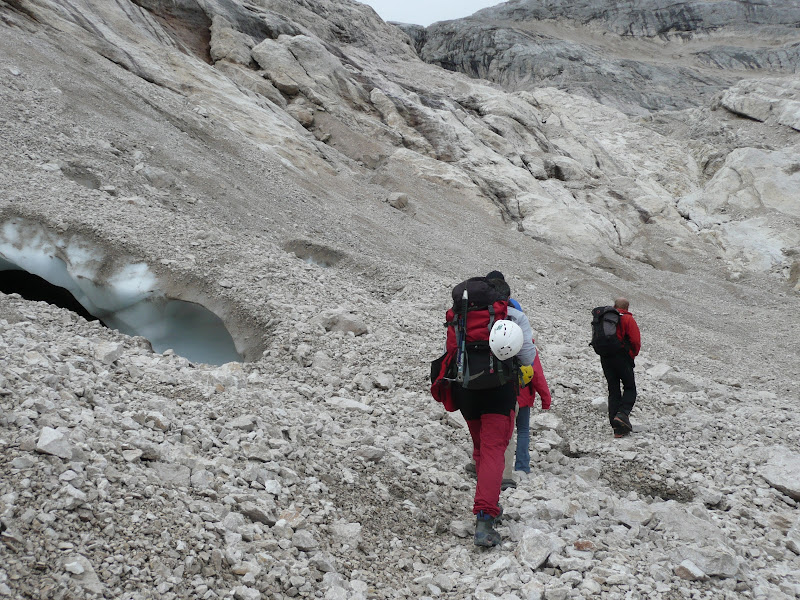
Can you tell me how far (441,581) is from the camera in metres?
3.81

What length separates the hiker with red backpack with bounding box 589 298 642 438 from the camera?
670cm

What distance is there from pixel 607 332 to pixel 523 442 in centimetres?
189

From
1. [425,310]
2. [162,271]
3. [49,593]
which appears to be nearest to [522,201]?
[425,310]

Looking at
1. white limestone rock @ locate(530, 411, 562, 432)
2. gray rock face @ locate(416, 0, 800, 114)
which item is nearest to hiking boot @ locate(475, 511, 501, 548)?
white limestone rock @ locate(530, 411, 562, 432)

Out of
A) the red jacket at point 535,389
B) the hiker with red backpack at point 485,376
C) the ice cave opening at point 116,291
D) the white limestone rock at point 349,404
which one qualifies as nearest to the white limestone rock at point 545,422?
the red jacket at point 535,389

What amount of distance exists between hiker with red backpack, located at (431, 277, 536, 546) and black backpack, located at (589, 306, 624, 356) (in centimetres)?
252

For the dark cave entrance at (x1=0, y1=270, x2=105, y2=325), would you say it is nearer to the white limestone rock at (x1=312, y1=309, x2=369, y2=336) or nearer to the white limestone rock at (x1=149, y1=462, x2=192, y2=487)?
the white limestone rock at (x1=312, y1=309, x2=369, y2=336)

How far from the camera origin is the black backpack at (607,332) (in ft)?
22.1

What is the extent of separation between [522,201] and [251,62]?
1308cm

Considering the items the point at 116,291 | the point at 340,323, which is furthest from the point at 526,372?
the point at 116,291

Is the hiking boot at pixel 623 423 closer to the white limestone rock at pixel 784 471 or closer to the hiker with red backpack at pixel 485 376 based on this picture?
the white limestone rock at pixel 784 471

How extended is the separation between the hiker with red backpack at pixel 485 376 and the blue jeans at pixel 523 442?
39.6 inches

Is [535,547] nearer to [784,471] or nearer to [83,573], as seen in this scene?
[83,573]

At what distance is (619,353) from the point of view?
6.77 m
